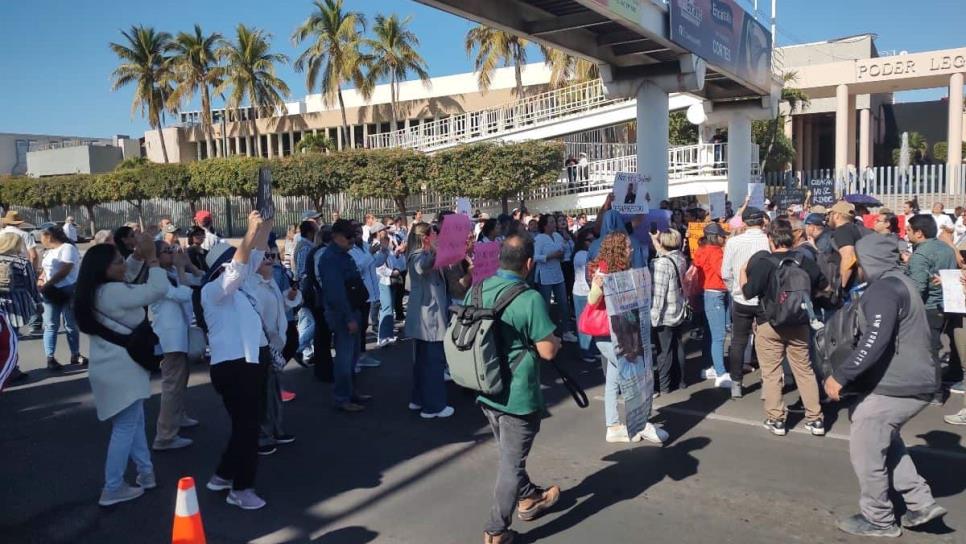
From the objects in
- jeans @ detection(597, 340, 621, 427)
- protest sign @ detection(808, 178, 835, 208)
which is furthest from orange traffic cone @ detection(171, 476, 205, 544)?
protest sign @ detection(808, 178, 835, 208)

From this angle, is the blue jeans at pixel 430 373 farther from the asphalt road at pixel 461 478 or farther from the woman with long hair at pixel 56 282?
the woman with long hair at pixel 56 282

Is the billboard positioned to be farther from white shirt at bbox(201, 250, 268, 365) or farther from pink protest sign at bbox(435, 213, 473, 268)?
white shirt at bbox(201, 250, 268, 365)

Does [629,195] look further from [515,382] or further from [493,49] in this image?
[493,49]

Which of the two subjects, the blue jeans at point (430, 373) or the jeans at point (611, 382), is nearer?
the jeans at point (611, 382)

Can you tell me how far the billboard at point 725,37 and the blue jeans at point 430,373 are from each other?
901cm

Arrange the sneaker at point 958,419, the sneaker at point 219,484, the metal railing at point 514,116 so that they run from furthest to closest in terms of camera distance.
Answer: the metal railing at point 514,116 → the sneaker at point 958,419 → the sneaker at point 219,484

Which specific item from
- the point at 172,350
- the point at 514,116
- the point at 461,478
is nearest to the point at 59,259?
the point at 172,350

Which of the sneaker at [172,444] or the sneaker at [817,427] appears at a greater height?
the sneaker at [172,444]

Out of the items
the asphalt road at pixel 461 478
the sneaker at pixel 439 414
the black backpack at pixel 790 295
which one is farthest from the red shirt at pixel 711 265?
the sneaker at pixel 439 414

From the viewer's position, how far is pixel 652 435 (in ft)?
20.6

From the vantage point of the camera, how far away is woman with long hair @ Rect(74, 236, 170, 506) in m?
5.01

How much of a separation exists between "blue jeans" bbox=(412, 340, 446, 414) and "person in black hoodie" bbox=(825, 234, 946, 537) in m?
3.64

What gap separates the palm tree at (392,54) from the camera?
37.8m

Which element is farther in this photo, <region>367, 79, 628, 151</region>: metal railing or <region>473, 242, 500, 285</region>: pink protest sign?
<region>367, 79, 628, 151</region>: metal railing
